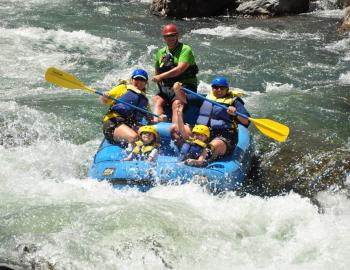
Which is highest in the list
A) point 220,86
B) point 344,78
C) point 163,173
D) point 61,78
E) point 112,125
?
point 220,86

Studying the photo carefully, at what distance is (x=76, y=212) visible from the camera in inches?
200

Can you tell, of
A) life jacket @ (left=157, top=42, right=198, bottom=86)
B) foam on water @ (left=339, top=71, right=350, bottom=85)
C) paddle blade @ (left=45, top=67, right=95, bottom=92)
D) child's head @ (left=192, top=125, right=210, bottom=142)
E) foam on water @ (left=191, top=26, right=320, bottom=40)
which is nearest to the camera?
child's head @ (left=192, top=125, right=210, bottom=142)

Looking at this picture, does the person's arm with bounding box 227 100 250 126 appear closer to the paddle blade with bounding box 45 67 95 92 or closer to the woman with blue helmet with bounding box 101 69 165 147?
the woman with blue helmet with bounding box 101 69 165 147

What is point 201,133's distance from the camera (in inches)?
230

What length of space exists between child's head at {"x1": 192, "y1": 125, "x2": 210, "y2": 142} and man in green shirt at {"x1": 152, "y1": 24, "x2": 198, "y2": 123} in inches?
20.8

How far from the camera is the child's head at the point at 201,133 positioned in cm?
585

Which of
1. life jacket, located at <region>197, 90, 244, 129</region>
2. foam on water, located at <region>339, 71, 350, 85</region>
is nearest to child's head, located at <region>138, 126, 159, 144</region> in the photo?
life jacket, located at <region>197, 90, 244, 129</region>

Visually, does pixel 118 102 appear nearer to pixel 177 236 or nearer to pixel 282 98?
pixel 177 236

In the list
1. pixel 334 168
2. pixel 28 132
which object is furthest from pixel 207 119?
pixel 28 132

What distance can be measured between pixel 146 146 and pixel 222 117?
3.02ft

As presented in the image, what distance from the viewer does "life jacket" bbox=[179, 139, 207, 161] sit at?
5.75 meters

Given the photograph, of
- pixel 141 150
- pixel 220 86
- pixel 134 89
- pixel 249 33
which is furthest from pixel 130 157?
pixel 249 33

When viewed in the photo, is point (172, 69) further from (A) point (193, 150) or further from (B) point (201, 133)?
(A) point (193, 150)

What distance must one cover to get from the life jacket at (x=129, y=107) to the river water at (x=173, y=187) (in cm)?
81
